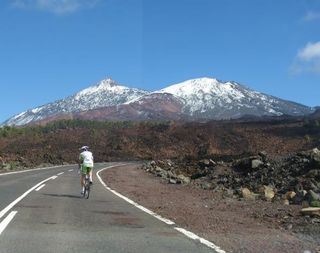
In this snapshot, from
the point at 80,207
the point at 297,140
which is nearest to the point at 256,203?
the point at 80,207

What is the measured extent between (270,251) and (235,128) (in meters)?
85.7

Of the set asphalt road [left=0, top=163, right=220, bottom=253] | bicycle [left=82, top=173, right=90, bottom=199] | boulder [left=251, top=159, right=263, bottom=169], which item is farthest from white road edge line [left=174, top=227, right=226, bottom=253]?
boulder [left=251, top=159, right=263, bottom=169]

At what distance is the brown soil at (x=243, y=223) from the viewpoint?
9.78 meters

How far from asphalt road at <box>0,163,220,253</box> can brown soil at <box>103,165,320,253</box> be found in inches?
28.1

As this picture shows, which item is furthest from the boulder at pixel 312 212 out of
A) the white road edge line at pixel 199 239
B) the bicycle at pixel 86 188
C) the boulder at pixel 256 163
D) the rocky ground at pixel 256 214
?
the boulder at pixel 256 163

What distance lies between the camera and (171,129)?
318ft

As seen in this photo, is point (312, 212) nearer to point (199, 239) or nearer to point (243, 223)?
point (243, 223)

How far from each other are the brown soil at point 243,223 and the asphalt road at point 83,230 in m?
0.71

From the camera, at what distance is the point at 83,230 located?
1095 cm

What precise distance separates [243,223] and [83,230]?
3912 millimetres

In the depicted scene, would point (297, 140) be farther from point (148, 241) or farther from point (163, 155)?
point (148, 241)

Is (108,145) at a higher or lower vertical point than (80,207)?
higher

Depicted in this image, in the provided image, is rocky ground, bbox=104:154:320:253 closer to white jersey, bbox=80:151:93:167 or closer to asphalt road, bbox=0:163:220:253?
asphalt road, bbox=0:163:220:253

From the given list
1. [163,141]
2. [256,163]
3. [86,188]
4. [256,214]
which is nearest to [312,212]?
[256,214]
